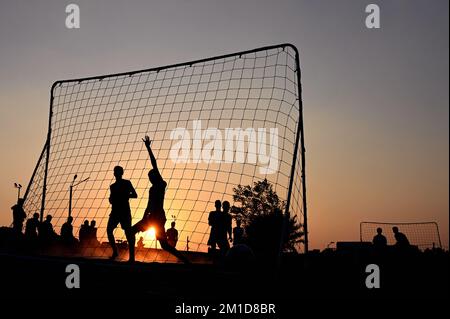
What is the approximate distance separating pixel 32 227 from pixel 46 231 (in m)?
0.62

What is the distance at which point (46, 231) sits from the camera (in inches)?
544

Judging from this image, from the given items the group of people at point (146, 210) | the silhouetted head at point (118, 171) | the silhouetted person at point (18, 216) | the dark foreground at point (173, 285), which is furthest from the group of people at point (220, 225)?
the silhouetted person at point (18, 216)

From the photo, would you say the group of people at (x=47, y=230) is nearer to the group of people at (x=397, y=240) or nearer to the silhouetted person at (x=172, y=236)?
the silhouetted person at (x=172, y=236)

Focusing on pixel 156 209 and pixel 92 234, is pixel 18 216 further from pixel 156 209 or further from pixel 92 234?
pixel 156 209

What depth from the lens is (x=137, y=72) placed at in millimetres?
12734

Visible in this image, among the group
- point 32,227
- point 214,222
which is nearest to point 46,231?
point 32,227

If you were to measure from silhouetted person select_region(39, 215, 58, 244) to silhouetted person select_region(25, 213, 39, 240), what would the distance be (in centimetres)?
16

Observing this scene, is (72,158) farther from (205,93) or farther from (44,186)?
(205,93)

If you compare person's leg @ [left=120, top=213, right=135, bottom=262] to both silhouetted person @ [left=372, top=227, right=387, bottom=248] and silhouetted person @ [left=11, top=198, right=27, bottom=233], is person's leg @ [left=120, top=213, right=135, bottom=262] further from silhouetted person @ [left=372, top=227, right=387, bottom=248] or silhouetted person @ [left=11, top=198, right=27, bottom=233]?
silhouetted person @ [left=372, top=227, right=387, bottom=248]

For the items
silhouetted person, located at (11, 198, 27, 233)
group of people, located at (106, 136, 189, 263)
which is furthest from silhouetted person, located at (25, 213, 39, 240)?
group of people, located at (106, 136, 189, 263)

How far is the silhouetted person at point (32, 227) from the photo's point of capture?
43.2ft
